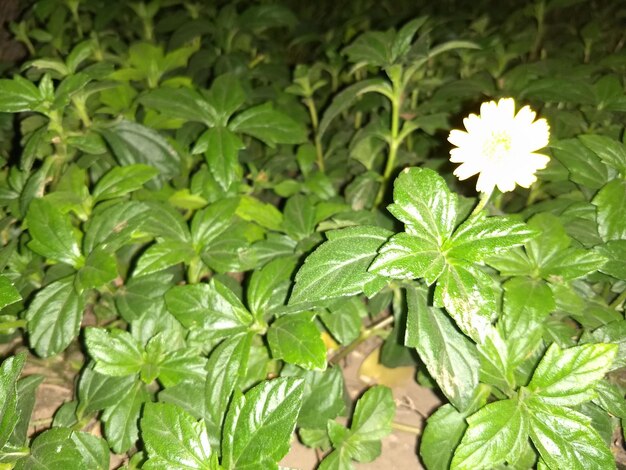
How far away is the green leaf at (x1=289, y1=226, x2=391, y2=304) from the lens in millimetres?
821

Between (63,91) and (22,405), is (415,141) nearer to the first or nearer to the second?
(63,91)

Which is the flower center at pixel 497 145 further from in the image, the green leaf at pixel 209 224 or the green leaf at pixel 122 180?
the green leaf at pixel 122 180

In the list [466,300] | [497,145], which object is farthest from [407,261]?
[497,145]

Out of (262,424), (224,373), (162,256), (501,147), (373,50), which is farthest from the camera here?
(373,50)

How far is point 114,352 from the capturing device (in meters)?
1.03

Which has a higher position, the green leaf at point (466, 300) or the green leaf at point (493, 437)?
the green leaf at point (466, 300)

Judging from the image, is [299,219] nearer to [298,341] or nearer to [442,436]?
[298,341]

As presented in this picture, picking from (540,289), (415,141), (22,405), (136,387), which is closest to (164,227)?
(136,387)

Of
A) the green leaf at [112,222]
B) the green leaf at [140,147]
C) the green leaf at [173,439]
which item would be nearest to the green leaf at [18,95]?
the green leaf at [140,147]

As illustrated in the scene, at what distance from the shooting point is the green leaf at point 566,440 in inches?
32.0

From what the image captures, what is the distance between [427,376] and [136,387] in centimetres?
64

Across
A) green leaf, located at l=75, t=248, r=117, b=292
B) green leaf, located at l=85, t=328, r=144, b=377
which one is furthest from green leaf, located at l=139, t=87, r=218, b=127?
green leaf, located at l=85, t=328, r=144, b=377

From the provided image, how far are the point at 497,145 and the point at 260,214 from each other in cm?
68

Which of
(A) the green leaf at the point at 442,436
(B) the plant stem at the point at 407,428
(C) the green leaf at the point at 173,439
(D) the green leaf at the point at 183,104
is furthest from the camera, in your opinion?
(D) the green leaf at the point at 183,104
